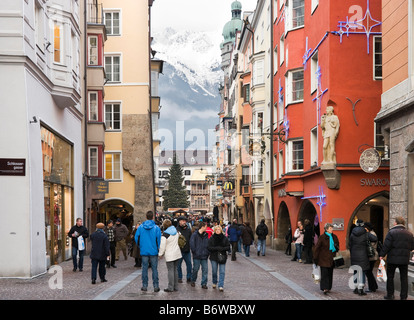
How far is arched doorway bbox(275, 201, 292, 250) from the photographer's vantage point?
120 feet

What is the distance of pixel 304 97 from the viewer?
97.1 feet

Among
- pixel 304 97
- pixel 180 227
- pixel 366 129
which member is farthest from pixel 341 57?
pixel 180 227

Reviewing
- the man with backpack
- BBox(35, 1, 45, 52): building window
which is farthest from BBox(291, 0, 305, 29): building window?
BBox(35, 1, 45, 52): building window

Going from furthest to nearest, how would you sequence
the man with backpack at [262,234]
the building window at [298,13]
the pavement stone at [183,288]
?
the man with backpack at [262,234], the building window at [298,13], the pavement stone at [183,288]

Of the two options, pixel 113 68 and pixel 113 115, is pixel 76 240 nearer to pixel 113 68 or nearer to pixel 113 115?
pixel 113 115

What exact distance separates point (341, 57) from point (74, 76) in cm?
1010

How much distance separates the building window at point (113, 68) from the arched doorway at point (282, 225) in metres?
14.3

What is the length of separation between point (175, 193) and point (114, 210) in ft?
315

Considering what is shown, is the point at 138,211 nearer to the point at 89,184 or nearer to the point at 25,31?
the point at 89,184

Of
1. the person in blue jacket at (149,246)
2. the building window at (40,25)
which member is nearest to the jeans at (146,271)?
the person in blue jacket at (149,246)

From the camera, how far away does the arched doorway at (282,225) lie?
120 ft

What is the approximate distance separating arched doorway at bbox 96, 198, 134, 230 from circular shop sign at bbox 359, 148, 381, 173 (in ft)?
74.7

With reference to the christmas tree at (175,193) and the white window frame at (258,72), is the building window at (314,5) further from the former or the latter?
the christmas tree at (175,193)
